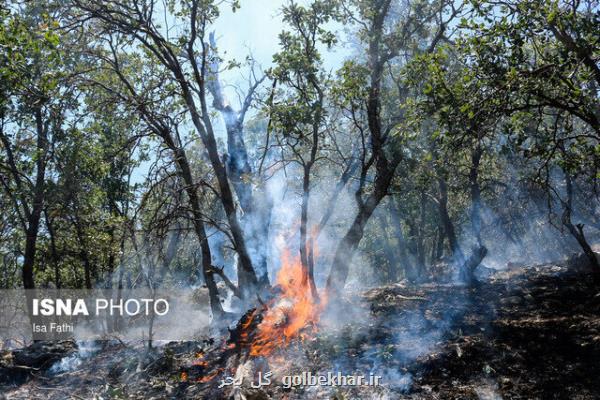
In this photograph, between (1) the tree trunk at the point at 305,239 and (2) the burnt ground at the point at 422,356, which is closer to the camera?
(2) the burnt ground at the point at 422,356

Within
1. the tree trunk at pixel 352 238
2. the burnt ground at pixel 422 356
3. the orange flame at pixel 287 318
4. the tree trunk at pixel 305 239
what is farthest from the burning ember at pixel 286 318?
the tree trunk at pixel 352 238

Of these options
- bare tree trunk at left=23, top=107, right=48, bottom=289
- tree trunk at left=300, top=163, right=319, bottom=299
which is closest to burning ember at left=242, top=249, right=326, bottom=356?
tree trunk at left=300, top=163, right=319, bottom=299

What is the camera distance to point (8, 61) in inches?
320

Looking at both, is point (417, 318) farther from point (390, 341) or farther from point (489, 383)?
point (489, 383)

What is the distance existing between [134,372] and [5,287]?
1759cm

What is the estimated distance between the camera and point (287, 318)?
32.3 ft

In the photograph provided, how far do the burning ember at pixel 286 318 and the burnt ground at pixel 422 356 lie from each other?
315mm

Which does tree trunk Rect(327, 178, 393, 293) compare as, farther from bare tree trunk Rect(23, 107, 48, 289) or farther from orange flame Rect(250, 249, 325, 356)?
bare tree trunk Rect(23, 107, 48, 289)

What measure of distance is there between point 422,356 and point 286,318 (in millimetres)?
3248

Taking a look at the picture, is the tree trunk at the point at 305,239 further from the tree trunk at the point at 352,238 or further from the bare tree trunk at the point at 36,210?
the bare tree trunk at the point at 36,210

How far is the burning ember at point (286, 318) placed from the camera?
29.8 ft

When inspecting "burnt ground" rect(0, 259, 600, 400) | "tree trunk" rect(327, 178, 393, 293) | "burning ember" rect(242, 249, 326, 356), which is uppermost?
"tree trunk" rect(327, 178, 393, 293)

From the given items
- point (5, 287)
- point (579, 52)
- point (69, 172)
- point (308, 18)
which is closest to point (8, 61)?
point (69, 172)

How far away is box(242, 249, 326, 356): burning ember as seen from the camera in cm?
909
